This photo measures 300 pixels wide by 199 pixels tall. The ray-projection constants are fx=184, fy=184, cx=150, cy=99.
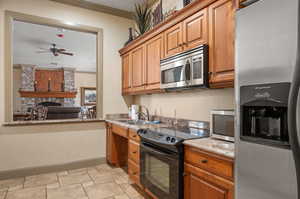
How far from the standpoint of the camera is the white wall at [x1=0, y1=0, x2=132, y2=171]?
298cm

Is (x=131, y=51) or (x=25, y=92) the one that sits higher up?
(x=131, y=51)

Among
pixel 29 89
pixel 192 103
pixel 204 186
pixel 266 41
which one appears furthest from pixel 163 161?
pixel 29 89

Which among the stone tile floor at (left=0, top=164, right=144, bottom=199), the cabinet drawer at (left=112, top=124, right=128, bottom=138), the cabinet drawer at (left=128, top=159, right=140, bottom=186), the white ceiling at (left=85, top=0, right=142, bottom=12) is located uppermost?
the white ceiling at (left=85, top=0, right=142, bottom=12)

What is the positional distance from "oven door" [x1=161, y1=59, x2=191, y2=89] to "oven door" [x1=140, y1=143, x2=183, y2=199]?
2.51 ft

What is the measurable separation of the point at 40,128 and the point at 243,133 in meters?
3.25

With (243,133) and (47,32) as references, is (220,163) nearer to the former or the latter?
(243,133)

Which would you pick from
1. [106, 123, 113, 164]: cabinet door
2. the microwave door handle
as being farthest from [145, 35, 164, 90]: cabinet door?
[106, 123, 113, 164]: cabinet door

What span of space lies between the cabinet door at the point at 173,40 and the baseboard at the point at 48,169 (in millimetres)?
2515

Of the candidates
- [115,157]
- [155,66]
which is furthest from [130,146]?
[155,66]

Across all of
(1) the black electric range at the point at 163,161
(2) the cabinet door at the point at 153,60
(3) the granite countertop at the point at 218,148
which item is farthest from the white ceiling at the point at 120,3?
(3) the granite countertop at the point at 218,148

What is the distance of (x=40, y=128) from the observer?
126 inches

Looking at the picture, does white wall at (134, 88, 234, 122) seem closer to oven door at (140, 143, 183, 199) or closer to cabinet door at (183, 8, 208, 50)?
cabinet door at (183, 8, 208, 50)

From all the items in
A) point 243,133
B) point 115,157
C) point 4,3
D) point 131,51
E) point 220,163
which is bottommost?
point 115,157

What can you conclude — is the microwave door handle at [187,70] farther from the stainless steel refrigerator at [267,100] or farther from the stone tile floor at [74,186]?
the stone tile floor at [74,186]
